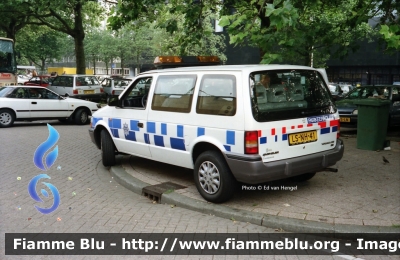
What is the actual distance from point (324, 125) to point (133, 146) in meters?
3.14

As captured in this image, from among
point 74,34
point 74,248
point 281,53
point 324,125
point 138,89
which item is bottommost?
point 74,248

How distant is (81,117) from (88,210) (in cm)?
998

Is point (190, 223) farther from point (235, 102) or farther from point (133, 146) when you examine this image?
point (133, 146)

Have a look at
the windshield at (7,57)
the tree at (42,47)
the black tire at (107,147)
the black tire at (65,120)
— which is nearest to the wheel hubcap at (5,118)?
the black tire at (65,120)

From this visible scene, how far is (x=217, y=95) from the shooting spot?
216 inches

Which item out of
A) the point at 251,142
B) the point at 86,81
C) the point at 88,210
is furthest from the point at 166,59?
the point at 251,142

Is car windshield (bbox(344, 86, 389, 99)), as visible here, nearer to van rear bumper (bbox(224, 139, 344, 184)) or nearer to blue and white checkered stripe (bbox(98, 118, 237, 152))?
van rear bumper (bbox(224, 139, 344, 184))

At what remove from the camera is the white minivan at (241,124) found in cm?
510

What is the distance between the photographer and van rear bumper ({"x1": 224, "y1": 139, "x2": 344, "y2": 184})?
16.5 ft

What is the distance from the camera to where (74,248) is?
423 centimetres

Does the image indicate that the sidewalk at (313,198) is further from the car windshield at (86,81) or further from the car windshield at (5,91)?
the car windshield at (86,81)

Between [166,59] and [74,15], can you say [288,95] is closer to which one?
[166,59]

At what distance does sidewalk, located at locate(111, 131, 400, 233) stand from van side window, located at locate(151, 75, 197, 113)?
49.0 inches

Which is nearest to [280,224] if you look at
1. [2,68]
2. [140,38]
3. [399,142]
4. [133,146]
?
[133,146]
